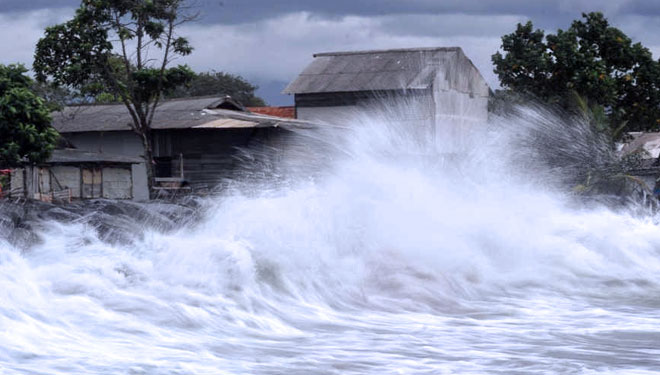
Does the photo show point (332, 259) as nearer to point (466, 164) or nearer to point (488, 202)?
point (488, 202)

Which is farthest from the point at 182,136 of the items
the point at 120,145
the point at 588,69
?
the point at 588,69

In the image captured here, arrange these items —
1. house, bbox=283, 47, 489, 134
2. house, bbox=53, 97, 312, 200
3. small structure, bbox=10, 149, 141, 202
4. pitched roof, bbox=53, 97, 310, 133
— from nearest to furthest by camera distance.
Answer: small structure, bbox=10, 149, 141, 202
pitched roof, bbox=53, 97, 310, 133
house, bbox=53, 97, 312, 200
house, bbox=283, 47, 489, 134

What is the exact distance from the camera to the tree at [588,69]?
3625 cm

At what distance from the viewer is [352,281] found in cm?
1095

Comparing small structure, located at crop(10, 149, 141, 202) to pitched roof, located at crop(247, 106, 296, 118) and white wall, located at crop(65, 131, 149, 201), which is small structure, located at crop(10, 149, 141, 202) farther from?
pitched roof, located at crop(247, 106, 296, 118)

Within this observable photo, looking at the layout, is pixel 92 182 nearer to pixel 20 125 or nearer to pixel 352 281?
pixel 20 125

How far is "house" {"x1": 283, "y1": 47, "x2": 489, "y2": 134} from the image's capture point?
125 ft

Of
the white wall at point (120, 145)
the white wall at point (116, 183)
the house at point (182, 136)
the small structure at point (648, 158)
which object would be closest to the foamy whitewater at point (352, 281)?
the small structure at point (648, 158)

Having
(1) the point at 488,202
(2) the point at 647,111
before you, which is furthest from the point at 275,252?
(2) the point at 647,111

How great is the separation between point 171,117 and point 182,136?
3.89 feet

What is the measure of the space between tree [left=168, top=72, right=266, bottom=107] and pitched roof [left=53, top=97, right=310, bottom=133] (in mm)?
29325

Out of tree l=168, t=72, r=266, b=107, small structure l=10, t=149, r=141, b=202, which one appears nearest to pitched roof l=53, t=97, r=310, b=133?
small structure l=10, t=149, r=141, b=202

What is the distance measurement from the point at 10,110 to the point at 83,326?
59.5ft

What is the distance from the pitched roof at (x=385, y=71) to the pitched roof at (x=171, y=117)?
379 cm
